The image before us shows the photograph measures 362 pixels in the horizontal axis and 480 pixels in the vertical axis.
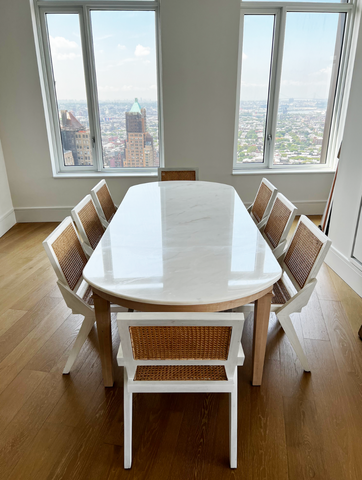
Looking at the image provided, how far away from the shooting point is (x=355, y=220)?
8.79 ft

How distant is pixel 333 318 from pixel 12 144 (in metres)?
3.76

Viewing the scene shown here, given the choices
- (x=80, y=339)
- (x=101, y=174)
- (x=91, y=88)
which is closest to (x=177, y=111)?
(x=91, y=88)

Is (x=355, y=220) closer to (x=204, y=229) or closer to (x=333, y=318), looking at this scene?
(x=333, y=318)

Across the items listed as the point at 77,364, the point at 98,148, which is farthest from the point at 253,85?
the point at 77,364

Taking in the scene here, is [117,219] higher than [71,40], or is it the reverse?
[71,40]

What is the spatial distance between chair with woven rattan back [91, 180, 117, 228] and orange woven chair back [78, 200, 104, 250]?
9cm

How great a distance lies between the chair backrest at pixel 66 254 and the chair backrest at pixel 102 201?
2.07 ft

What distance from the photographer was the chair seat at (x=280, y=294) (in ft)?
6.00

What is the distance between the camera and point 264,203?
2.61 meters

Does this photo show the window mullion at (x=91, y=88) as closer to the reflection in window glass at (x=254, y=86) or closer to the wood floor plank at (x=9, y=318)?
the reflection in window glass at (x=254, y=86)

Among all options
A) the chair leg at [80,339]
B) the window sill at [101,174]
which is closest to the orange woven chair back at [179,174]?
the window sill at [101,174]

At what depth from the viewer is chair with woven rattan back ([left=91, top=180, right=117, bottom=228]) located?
2493 mm

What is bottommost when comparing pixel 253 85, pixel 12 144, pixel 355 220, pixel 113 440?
pixel 113 440

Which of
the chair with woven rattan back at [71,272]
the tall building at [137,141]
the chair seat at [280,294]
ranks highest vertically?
the tall building at [137,141]
